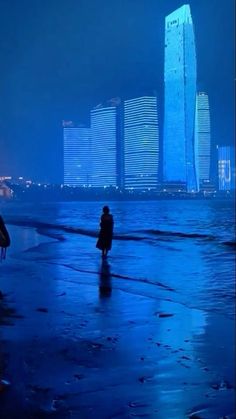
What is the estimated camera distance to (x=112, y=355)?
4.35 metres

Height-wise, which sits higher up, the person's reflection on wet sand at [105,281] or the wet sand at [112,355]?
the wet sand at [112,355]

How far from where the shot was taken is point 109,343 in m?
4.75

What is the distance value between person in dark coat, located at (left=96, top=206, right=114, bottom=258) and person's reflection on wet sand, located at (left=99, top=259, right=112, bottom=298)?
2.73ft

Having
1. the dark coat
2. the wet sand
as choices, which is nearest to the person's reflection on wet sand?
the wet sand

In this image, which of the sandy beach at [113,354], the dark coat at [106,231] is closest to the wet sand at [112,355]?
the sandy beach at [113,354]

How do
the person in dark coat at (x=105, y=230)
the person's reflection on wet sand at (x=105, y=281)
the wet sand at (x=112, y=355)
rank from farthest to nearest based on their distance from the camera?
1. the person in dark coat at (x=105, y=230)
2. the person's reflection on wet sand at (x=105, y=281)
3. the wet sand at (x=112, y=355)

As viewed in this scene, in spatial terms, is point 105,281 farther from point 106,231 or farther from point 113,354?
point 113,354

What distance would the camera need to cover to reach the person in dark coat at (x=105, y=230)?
484 inches

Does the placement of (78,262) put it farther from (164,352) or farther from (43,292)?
(164,352)

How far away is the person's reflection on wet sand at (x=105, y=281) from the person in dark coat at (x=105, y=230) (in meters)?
0.83

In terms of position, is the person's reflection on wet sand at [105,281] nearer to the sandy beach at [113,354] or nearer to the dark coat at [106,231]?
the sandy beach at [113,354]

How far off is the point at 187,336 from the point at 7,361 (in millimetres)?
1730


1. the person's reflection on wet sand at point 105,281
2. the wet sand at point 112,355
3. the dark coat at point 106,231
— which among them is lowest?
the person's reflection on wet sand at point 105,281

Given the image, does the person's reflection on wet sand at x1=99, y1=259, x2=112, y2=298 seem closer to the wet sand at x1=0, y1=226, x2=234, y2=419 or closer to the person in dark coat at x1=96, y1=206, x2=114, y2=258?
the wet sand at x1=0, y1=226, x2=234, y2=419
